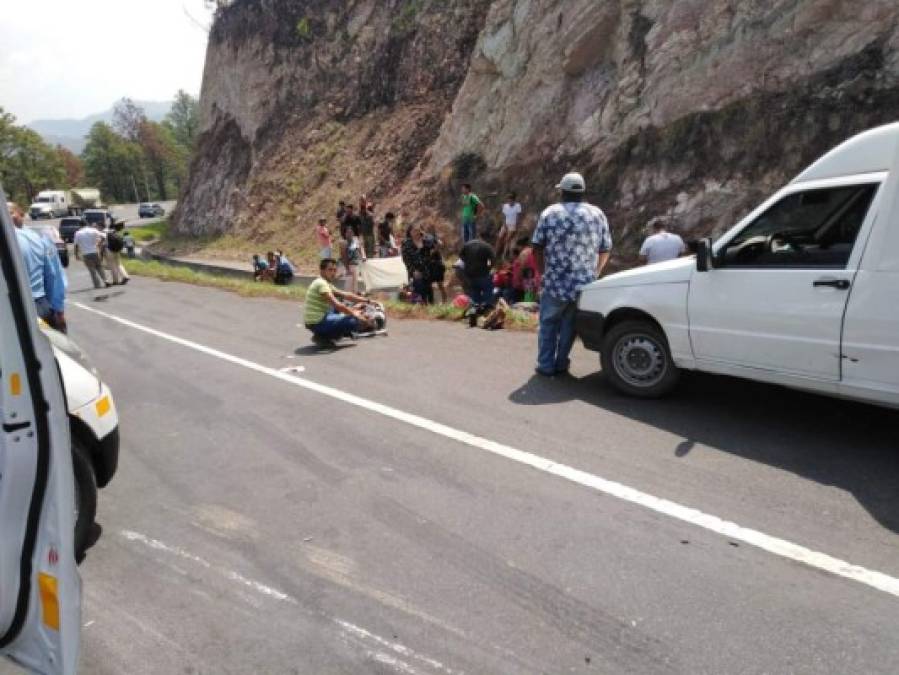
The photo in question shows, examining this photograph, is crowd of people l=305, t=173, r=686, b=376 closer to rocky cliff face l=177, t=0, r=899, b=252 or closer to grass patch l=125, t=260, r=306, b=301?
grass patch l=125, t=260, r=306, b=301

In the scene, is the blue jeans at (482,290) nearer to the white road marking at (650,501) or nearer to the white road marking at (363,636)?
the white road marking at (650,501)

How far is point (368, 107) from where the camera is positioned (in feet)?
79.8

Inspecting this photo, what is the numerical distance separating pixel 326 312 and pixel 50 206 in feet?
205

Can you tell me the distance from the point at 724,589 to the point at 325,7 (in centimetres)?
2897

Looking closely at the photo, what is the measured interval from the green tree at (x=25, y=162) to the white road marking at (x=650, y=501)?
296 ft

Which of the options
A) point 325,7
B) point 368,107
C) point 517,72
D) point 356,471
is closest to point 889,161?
point 356,471

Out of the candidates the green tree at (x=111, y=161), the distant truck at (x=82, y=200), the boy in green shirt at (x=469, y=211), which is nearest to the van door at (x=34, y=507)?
the boy in green shirt at (x=469, y=211)

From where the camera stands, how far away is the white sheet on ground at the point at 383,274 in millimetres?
14672

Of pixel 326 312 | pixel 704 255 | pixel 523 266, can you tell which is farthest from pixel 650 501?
pixel 523 266

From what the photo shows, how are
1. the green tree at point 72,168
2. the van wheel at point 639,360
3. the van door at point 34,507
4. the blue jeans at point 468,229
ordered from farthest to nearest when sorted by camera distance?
the green tree at point 72,168 < the blue jeans at point 468,229 < the van wheel at point 639,360 < the van door at point 34,507

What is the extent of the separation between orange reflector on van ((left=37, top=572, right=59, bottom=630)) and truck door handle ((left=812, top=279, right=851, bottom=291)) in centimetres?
469

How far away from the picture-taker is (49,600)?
219 cm

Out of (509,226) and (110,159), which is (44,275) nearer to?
(509,226)

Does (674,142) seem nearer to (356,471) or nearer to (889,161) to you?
(889,161)
